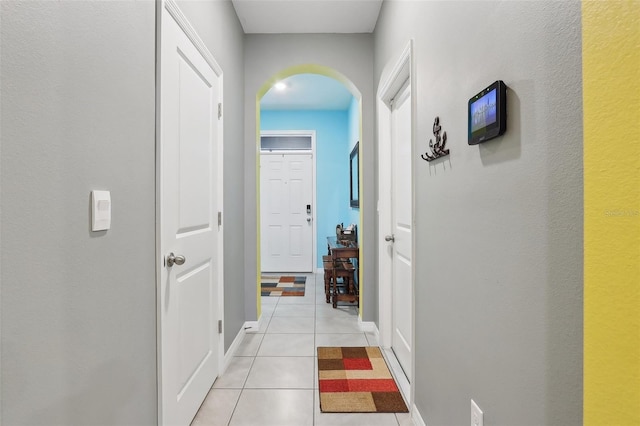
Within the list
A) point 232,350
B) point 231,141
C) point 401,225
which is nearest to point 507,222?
point 401,225

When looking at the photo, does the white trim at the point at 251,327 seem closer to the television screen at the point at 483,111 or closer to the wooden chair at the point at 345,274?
the wooden chair at the point at 345,274

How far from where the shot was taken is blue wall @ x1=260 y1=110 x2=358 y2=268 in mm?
5562

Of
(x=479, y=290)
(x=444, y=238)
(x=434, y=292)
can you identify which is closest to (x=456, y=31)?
(x=444, y=238)

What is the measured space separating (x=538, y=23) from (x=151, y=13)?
1.31 metres

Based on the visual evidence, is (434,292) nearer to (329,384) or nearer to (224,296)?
(329,384)

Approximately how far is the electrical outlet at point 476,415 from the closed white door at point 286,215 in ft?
15.1

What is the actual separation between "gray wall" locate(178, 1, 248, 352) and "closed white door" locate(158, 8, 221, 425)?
216mm

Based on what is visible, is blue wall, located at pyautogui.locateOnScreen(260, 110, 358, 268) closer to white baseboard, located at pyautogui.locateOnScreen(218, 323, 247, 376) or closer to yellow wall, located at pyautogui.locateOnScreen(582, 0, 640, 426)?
white baseboard, located at pyautogui.locateOnScreen(218, 323, 247, 376)

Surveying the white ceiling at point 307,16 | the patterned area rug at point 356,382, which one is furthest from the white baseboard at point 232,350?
the white ceiling at point 307,16

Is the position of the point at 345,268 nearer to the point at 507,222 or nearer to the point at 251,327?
the point at 251,327

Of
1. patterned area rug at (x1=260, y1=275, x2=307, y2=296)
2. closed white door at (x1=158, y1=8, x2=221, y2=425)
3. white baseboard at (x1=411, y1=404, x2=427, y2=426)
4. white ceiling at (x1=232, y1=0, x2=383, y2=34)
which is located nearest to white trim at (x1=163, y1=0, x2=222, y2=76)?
closed white door at (x1=158, y1=8, x2=221, y2=425)

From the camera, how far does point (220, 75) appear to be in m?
2.17

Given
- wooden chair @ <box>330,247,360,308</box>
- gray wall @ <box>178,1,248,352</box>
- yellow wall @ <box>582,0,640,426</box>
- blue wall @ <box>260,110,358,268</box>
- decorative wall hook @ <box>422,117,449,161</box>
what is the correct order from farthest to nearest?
blue wall @ <box>260,110,358,268</box>, wooden chair @ <box>330,247,360,308</box>, gray wall @ <box>178,1,248,352</box>, decorative wall hook @ <box>422,117,449,161</box>, yellow wall @ <box>582,0,640,426</box>

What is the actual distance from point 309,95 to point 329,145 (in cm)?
99
